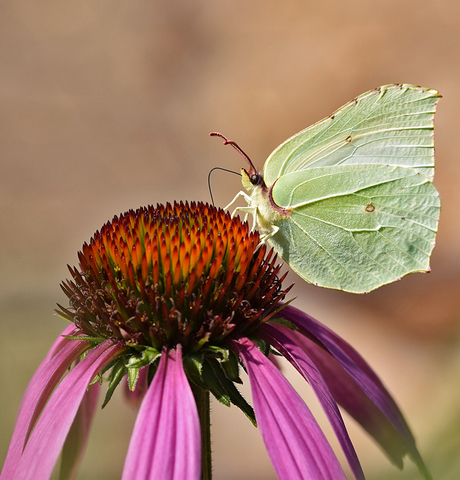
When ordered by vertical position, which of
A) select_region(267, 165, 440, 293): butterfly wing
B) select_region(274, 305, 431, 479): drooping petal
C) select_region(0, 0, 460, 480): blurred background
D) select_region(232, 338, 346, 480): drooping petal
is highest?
select_region(0, 0, 460, 480): blurred background

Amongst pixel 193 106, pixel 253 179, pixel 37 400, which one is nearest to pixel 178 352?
pixel 37 400

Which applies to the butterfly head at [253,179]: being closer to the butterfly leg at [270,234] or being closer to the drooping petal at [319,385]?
the butterfly leg at [270,234]

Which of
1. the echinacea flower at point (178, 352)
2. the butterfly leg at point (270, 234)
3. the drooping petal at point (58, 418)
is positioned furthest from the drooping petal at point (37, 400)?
the butterfly leg at point (270, 234)

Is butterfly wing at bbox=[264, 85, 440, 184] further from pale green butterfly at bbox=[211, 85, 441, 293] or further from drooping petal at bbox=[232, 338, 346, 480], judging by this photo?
drooping petal at bbox=[232, 338, 346, 480]

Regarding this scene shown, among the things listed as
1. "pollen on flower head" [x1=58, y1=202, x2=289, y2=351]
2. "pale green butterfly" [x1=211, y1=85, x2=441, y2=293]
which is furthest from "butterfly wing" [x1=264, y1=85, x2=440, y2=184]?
"pollen on flower head" [x1=58, y1=202, x2=289, y2=351]

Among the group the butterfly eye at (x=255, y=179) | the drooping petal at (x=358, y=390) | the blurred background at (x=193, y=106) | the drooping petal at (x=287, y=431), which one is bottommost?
the drooping petal at (x=287, y=431)

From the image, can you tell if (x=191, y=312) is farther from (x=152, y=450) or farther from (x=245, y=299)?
(x=152, y=450)

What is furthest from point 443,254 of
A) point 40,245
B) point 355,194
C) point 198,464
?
point 198,464
